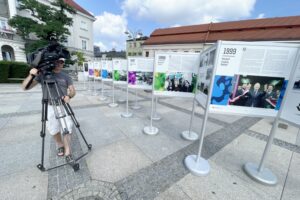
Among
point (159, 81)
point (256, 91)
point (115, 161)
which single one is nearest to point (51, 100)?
point (115, 161)

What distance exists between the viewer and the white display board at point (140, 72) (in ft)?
13.0

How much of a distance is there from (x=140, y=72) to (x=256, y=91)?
297 centimetres

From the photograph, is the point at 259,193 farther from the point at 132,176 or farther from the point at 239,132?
the point at 239,132

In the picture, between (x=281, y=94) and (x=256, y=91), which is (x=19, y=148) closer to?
(x=256, y=91)

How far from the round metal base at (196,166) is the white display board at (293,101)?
4.53ft

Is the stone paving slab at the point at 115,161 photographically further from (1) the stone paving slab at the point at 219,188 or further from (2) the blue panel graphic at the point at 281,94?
(2) the blue panel graphic at the point at 281,94

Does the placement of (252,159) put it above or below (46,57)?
below

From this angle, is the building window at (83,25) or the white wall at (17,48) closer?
the white wall at (17,48)

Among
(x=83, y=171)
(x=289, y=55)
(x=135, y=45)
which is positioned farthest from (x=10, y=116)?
(x=135, y=45)

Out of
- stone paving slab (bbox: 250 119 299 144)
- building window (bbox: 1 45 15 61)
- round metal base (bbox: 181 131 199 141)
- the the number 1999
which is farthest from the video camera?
building window (bbox: 1 45 15 61)

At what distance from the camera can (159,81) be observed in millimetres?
3113

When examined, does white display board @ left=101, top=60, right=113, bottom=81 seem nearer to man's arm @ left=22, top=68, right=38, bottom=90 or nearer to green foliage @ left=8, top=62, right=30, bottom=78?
man's arm @ left=22, top=68, right=38, bottom=90

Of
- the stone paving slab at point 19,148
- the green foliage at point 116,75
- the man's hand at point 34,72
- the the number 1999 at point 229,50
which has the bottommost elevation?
the stone paving slab at point 19,148

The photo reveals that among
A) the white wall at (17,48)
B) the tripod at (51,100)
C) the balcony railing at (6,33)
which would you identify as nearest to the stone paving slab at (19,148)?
the tripod at (51,100)
